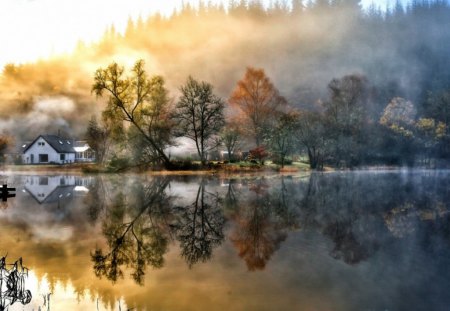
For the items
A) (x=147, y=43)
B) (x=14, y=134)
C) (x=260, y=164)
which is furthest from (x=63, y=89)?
(x=260, y=164)

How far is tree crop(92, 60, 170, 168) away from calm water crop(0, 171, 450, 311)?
27.6 metres

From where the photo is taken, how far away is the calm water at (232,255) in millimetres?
7402

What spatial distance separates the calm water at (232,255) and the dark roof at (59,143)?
5290cm

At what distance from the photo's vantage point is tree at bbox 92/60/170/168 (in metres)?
45.6

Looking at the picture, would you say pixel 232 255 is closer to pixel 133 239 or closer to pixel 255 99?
pixel 133 239

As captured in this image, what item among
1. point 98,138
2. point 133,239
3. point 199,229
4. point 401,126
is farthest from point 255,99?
point 133,239

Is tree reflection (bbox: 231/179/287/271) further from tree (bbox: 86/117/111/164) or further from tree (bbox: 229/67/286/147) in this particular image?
tree (bbox: 86/117/111/164)

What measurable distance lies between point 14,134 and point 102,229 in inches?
2832

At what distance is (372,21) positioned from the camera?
276 ft

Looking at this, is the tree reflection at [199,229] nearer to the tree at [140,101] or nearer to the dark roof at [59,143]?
the tree at [140,101]

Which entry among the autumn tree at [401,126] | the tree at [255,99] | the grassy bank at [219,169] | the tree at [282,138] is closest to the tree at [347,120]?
the autumn tree at [401,126]

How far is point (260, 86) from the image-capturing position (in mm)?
54750

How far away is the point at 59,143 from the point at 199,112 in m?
33.0

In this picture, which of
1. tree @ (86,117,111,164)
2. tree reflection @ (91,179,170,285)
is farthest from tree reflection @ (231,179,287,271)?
tree @ (86,117,111,164)
